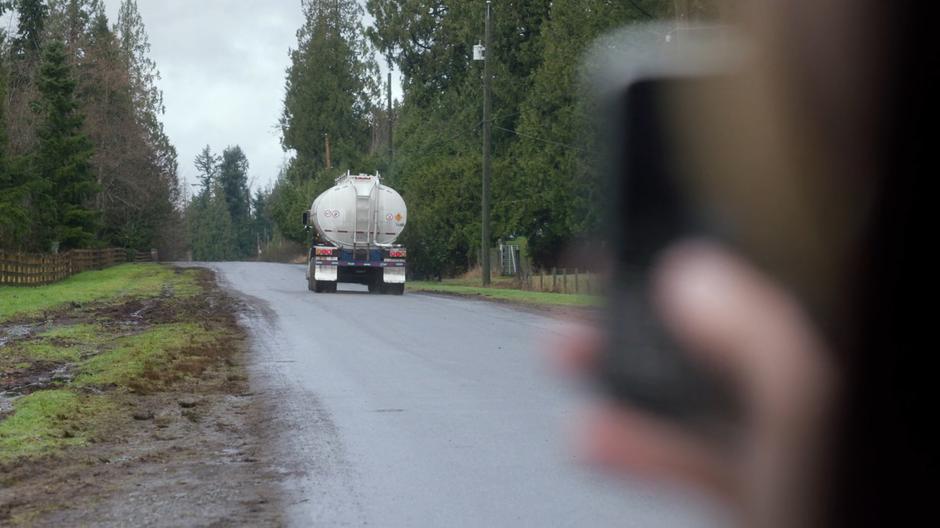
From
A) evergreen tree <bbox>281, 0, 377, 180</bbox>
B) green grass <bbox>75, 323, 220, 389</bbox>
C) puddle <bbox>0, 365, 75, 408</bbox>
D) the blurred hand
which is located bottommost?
puddle <bbox>0, 365, 75, 408</bbox>

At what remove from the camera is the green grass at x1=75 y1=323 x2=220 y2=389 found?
13.1 meters

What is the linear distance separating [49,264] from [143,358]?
3360 centimetres

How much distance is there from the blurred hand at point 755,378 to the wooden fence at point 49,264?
39.3m

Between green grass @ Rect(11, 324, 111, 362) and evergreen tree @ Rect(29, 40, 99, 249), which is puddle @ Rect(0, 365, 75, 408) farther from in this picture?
evergreen tree @ Rect(29, 40, 99, 249)

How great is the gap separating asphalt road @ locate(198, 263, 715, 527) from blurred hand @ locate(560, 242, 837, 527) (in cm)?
42

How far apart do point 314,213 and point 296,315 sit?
13.0 m

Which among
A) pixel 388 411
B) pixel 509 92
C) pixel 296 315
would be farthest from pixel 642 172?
pixel 509 92

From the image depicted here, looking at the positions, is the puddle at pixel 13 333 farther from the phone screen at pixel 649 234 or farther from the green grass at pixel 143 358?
the phone screen at pixel 649 234

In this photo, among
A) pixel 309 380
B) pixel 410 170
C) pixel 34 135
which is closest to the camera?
pixel 309 380

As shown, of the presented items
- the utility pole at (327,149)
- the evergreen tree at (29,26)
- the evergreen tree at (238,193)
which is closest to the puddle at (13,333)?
the evergreen tree at (29,26)

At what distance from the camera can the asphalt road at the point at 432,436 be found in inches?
252

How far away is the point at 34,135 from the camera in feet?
186

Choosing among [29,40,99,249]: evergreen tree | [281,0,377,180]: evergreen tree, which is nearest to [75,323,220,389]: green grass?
[29,40,99,249]: evergreen tree

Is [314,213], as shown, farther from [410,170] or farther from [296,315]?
[410,170]
